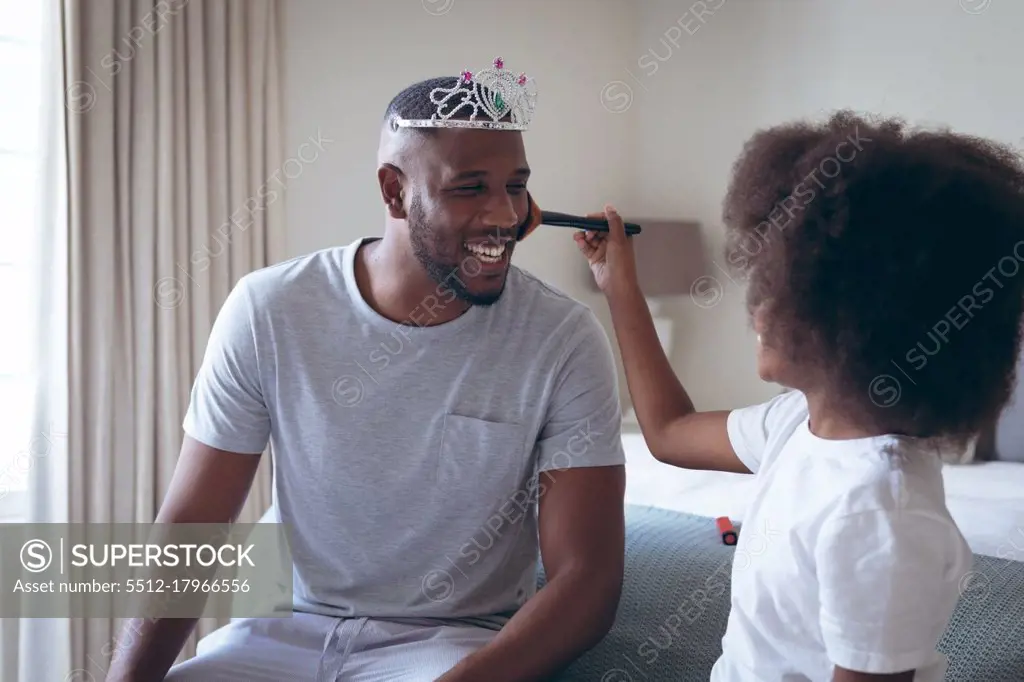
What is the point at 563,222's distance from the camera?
139 cm

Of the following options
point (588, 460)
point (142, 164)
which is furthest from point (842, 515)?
point (142, 164)

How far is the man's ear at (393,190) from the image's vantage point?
146 cm

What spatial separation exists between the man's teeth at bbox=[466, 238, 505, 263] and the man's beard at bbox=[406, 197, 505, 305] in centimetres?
1

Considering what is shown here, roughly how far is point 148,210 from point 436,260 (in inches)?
50.0

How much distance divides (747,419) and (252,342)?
71 centimetres

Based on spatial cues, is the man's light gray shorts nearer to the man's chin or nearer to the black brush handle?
the man's chin

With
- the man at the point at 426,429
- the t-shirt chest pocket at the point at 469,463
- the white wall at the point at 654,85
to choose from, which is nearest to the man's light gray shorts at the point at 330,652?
the man at the point at 426,429

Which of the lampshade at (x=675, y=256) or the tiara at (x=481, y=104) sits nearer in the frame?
the tiara at (x=481, y=104)

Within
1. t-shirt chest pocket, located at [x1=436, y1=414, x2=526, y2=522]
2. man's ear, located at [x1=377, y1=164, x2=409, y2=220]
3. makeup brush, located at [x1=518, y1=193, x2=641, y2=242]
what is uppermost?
man's ear, located at [x1=377, y1=164, x2=409, y2=220]

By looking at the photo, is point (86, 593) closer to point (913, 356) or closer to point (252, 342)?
point (252, 342)

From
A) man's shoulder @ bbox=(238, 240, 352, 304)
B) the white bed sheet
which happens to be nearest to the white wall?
the white bed sheet

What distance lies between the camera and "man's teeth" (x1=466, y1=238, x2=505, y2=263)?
138 centimetres

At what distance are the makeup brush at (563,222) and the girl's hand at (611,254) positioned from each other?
0.04ft

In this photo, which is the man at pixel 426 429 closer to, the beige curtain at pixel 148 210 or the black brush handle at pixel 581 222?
the black brush handle at pixel 581 222
